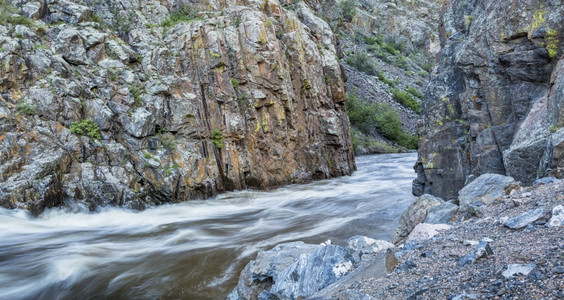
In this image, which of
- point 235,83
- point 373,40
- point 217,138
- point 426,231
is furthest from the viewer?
point 373,40

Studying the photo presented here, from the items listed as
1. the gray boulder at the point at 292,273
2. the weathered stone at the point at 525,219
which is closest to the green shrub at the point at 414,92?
the weathered stone at the point at 525,219

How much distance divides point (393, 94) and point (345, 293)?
146 ft

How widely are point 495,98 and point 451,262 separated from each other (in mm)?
6729

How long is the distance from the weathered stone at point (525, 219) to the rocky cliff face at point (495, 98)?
8.36 feet

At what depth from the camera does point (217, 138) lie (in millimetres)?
14141

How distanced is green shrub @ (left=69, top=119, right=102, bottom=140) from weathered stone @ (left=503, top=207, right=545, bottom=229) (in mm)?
11696

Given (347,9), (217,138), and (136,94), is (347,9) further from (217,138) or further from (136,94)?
(136,94)

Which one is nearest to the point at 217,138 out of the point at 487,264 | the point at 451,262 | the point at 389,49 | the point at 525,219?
the point at 525,219

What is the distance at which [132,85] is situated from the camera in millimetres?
13312

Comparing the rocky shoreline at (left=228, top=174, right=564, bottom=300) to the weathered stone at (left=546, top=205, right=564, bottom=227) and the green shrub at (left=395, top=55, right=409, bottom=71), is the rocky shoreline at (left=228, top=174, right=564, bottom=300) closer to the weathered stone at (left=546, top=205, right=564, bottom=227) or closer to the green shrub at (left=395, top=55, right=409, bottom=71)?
the weathered stone at (left=546, top=205, right=564, bottom=227)

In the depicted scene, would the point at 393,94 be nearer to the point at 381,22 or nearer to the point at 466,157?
the point at 381,22

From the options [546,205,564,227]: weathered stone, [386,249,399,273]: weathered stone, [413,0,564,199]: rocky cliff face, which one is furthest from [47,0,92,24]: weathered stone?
[546,205,564,227]: weathered stone

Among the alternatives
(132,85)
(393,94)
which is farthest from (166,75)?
(393,94)

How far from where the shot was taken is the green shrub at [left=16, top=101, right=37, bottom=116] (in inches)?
412
